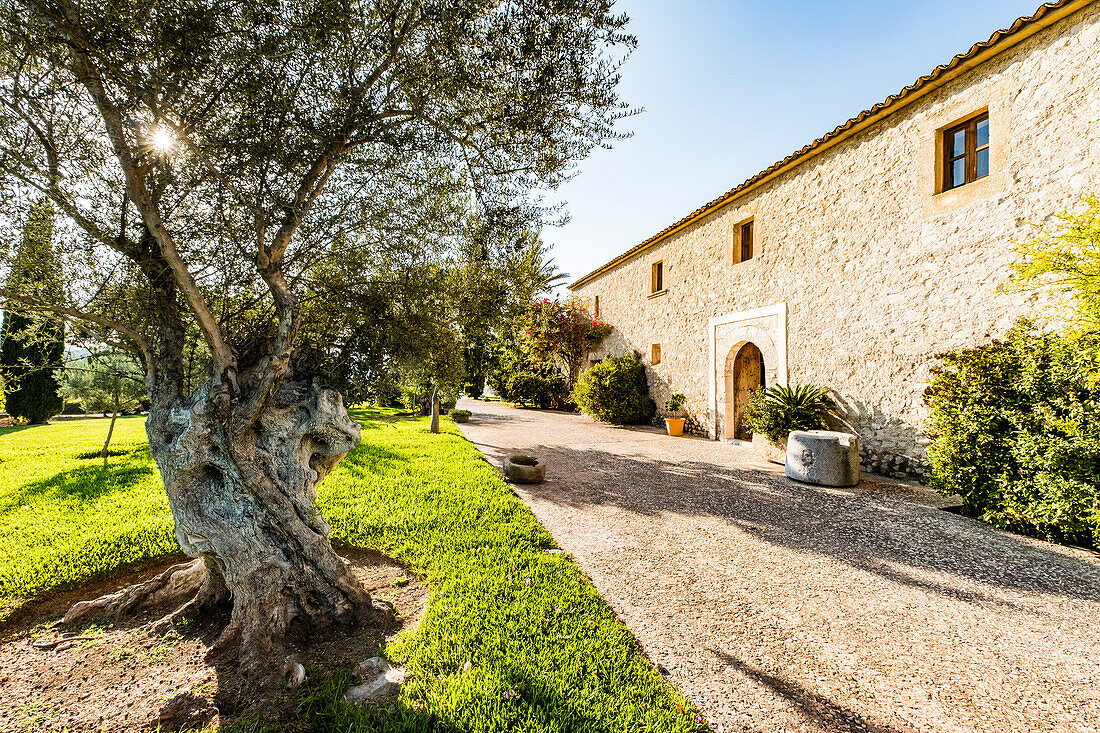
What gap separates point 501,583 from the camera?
3.08 m

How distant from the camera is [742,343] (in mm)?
9953

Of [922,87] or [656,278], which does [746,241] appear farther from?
[922,87]

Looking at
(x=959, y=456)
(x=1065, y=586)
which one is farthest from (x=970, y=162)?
(x=1065, y=586)

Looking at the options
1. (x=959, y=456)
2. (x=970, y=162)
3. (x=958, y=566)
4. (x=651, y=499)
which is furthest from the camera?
(x=970, y=162)

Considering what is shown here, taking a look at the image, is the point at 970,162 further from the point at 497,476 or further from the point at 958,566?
the point at 497,476

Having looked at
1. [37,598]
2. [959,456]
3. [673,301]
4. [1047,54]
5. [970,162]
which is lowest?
[37,598]

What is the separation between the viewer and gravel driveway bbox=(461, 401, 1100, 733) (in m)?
2.08

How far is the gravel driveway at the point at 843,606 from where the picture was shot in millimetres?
2082

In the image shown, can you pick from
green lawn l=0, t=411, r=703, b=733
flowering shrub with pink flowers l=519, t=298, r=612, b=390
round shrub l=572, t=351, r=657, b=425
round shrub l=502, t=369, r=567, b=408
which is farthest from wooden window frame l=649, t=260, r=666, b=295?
green lawn l=0, t=411, r=703, b=733

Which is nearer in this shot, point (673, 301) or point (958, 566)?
point (958, 566)

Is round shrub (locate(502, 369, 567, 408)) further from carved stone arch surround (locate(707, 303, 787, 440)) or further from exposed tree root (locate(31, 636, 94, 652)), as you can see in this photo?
exposed tree root (locate(31, 636, 94, 652))

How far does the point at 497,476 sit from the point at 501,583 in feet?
11.0

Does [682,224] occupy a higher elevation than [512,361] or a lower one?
higher

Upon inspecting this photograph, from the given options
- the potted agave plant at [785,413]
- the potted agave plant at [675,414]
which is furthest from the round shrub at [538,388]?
the potted agave plant at [785,413]
